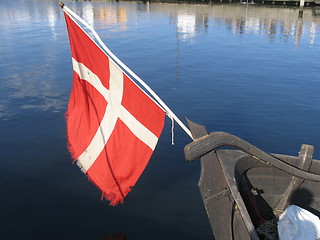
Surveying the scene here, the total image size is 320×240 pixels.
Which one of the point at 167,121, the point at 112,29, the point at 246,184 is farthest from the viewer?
the point at 112,29

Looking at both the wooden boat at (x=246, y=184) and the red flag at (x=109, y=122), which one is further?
the red flag at (x=109, y=122)

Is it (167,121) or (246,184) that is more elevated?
(246,184)

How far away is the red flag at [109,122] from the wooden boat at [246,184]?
2.79 ft

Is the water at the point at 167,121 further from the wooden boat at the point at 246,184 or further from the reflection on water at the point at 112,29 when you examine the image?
the wooden boat at the point at 246,184

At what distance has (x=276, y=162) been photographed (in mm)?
4383

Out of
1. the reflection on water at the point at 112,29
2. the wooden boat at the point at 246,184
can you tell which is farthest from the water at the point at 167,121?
the wooden boat at the point at 246,184

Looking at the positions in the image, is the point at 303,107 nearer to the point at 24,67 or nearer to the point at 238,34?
the point at 24,67

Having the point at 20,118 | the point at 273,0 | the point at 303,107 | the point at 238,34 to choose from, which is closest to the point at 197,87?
the point at 303,107

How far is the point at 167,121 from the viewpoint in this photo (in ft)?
39.2

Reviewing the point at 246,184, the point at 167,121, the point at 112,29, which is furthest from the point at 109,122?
the point at 112,29

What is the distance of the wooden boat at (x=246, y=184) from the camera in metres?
4.09

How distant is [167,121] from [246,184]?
659cm

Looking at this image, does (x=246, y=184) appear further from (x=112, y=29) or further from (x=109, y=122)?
(x=112, y=29)

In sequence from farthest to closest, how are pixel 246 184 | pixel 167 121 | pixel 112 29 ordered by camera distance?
pixel 112 29, pixel 167 121, pixel 246 184
